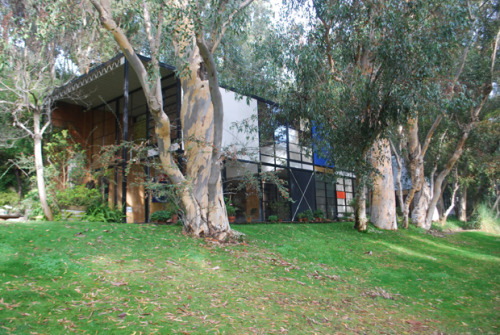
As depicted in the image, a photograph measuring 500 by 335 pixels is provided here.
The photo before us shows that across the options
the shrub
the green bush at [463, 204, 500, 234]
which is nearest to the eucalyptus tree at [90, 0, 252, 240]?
the shrub

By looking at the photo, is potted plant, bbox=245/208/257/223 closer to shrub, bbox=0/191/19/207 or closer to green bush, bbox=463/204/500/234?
shrub, bbox=0/191/19/207

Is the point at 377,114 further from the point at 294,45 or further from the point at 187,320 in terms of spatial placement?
the point at 187,320

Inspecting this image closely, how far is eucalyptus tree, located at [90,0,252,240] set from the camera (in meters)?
7.18

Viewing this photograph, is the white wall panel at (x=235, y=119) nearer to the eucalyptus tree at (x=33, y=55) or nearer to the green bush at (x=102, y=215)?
the green bush at (x=102, y=215)

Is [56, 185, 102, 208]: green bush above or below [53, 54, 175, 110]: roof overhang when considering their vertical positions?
below

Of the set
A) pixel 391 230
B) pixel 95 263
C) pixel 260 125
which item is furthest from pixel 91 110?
pixel 391 230

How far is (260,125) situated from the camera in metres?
14.4

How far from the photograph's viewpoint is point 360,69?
11.2 m

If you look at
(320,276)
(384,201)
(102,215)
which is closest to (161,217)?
(102,215)

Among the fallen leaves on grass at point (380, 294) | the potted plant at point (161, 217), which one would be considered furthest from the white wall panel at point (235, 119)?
the fallen leaves on grass at point (380, 294)

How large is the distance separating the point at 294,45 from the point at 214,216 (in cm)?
603

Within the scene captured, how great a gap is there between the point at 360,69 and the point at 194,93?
532 centimetres

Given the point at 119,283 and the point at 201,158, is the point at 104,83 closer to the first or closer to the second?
the point at 201,158

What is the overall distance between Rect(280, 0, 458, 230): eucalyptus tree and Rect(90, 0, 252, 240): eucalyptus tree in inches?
129
